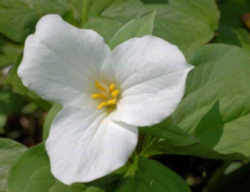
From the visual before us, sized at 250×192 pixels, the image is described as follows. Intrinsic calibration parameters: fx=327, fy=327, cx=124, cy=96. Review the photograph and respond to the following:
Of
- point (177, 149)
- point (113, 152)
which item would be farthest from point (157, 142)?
point (113, 152)

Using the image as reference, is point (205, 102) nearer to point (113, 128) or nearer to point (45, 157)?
point (113, 128)

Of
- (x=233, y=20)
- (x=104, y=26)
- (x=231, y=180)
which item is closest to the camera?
(x=104, y=26)

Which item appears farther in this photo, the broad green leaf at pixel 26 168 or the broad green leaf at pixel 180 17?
the broad green leaf at pixel 180 17

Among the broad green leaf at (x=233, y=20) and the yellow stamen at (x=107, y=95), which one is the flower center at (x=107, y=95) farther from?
the broad green leaf at (x=233, y=20)

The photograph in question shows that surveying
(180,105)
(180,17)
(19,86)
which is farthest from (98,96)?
(180,17)

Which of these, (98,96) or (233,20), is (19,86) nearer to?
(98,96)

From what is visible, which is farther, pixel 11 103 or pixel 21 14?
pixel 11 103

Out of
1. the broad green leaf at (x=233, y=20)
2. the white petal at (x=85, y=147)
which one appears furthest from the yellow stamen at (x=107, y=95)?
the broad green leaf at (x=233, y=20)
